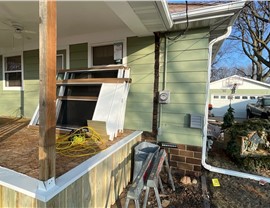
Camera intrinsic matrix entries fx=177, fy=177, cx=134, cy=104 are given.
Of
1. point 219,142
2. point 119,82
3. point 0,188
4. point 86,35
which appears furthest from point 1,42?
point 219,142

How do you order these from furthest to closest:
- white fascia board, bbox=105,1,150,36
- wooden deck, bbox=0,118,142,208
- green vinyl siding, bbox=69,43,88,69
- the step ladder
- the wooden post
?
green vinyl siding, bbox=69,43,88,69 < the step ladder < white fascia board, bbox=105,1,150,36 < wooden deck, bbox=0,118,142,208 < the wooden post

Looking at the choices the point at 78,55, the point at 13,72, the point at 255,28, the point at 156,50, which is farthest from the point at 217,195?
the point at 255,28

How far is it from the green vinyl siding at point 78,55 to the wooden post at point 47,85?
2.81m

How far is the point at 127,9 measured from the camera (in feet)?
7.84

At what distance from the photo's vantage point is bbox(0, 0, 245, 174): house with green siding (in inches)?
109

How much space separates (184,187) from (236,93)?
14232 mm

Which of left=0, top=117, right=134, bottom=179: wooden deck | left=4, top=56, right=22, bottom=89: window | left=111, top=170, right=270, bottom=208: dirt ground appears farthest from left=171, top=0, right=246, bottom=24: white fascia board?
left=4, top=56, right=22, bottom=89: window

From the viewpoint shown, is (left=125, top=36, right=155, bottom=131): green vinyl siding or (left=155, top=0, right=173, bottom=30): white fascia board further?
(left=125, top=36, right=155, bottom=131): green vinyl siding

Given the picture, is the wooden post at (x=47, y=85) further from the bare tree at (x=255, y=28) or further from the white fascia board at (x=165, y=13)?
the bare tree at (x=255, y=28)

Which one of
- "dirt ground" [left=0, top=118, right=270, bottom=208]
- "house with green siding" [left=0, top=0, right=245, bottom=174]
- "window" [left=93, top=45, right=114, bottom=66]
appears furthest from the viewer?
"window" [left=93, top=45, right=114, bottom=66]

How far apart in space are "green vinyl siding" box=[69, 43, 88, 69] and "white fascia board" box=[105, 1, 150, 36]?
4.77ft

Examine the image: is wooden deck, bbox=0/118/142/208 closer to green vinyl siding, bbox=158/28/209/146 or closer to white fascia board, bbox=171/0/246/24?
A: green vinyl siding, bbox=158/28/209/146

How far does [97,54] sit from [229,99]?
1385 centimetres

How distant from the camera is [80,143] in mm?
2602
